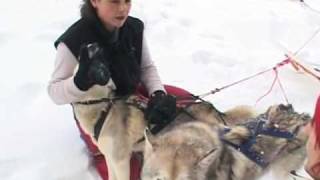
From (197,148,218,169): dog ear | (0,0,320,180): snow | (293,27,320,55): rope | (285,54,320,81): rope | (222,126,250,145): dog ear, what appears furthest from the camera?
(293,27,320,55): rope

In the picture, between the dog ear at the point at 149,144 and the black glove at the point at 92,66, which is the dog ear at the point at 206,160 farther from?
the black glove at the point at 92,66

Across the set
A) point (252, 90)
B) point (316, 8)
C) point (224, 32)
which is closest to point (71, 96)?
point (252, 90)

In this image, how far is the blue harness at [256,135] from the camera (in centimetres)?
155

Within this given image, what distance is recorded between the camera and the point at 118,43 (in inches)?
71.8

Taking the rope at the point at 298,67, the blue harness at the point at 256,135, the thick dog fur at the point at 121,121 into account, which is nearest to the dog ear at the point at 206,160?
the blue harness at the point at 256,135

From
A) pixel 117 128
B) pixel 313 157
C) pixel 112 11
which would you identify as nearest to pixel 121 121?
pixel 117 128

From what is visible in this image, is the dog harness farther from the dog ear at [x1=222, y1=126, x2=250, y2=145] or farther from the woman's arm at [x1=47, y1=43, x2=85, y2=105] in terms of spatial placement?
the dog ear at [x1=222, y1=126, x2=250, y2=145]

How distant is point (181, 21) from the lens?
11.2 ft

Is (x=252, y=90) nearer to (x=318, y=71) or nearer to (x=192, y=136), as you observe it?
(x=318, y=71)

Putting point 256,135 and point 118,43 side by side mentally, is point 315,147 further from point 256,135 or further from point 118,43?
point 118,43

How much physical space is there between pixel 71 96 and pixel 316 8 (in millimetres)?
2498

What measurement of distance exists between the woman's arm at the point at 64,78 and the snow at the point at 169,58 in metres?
0.38

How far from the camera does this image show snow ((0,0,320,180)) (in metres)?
2.21

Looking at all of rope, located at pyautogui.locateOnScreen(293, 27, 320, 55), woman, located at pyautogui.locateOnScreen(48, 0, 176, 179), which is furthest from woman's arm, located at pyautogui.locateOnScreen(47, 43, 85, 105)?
rope, located at pyautogui.locateOnScreen(293, 27, 320, 55)
